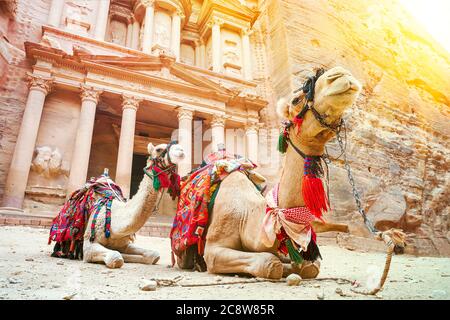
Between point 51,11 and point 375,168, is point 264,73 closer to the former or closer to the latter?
point 375,168

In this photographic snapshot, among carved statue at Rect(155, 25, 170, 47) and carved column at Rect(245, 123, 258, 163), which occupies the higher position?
carved statue at Rect(155, 25, 170, 47)

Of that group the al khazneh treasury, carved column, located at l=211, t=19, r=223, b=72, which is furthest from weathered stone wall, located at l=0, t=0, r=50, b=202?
carved column, located at l=211, t=19, r=223, b=72

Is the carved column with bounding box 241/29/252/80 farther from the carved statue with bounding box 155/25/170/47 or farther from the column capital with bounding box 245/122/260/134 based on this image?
the carved statue with bounding box 155/25/170/47

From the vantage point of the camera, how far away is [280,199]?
2.39 meters

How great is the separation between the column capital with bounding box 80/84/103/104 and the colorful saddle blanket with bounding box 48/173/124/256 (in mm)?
9392

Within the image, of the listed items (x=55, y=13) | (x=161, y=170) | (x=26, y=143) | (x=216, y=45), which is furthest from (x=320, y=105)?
(x=216, y=45)

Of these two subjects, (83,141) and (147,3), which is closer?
(83,141)

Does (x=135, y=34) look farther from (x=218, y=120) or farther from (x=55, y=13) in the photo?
(x=218, y=120)

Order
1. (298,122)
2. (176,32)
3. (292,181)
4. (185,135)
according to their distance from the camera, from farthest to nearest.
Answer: (176,32), (185,135), (292,181), (298,122)

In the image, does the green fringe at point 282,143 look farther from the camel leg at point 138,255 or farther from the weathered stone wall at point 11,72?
the weathered stone wall at point 11,72

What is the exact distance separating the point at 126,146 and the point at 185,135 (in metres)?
2.80

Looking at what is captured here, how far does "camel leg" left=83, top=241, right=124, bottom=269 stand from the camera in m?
3.03

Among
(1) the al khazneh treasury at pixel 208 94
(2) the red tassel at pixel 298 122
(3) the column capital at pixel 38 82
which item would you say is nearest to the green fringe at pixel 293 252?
(2) the red tassel at pixel 298 122
